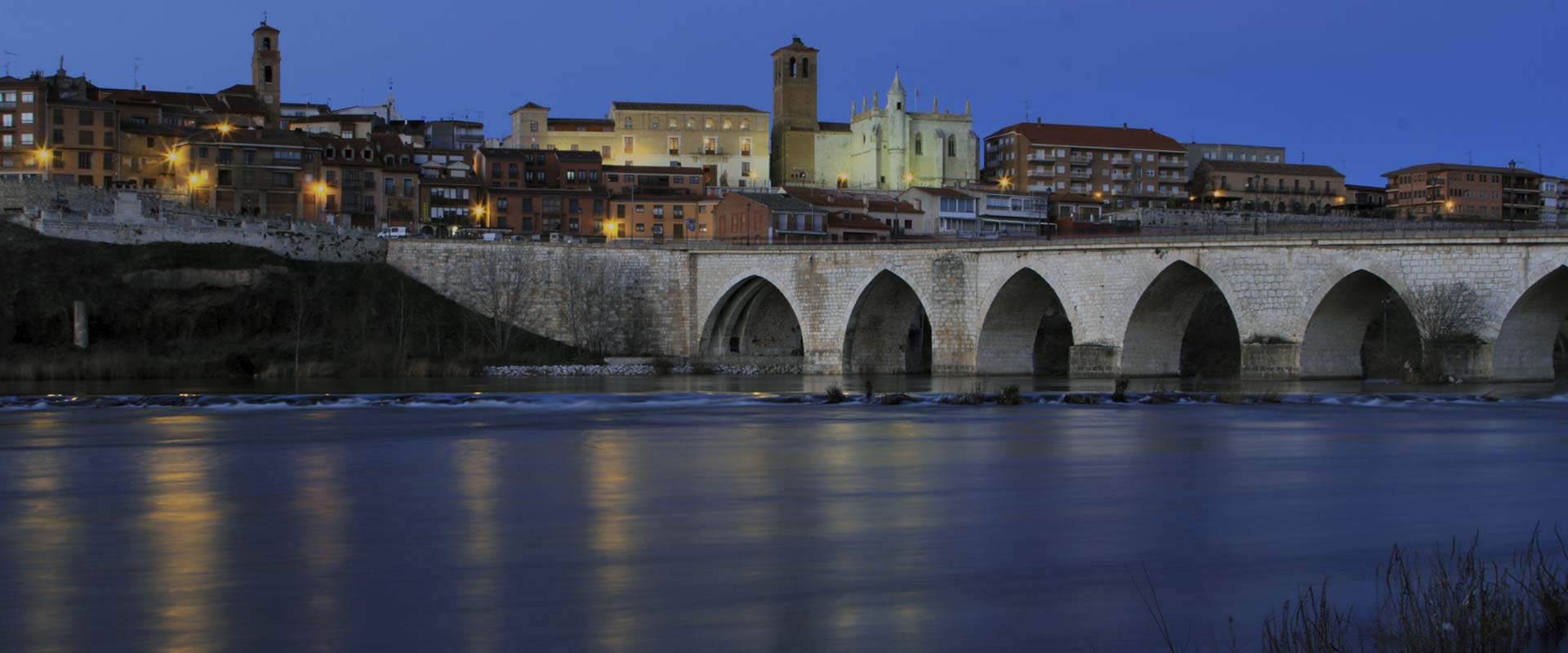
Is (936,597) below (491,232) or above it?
below

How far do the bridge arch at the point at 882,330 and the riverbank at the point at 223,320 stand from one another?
939 centimetres

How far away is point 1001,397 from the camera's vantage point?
32.5 meters

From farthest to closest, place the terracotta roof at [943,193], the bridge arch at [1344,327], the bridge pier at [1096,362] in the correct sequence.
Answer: the terracotta roof at [943,193] → the bridge pier at [1096,362] → the bridge arch at [1344,327]

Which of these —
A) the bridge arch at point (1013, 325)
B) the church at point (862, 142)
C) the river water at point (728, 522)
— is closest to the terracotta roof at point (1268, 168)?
the church at point (862, 142)

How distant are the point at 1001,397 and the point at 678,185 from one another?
148 feet

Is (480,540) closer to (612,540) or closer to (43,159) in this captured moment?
(612,540)

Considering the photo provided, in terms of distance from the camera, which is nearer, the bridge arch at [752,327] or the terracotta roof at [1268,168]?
the bridge arch at [752,327]

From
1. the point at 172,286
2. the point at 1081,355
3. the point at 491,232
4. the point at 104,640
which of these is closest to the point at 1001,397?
the point at 1081,355

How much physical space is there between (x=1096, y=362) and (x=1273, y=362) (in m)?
5.98

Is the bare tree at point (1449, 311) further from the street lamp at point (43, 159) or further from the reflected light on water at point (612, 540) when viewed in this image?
the street lamp at point (43, 159)

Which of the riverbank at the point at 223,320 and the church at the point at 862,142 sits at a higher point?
the church at the point at 862,142

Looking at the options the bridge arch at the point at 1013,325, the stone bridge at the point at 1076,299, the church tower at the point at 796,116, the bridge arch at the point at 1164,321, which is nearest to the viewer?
the stone bridge at the point at 1076,299

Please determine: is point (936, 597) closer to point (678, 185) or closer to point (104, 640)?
point (104, 640)

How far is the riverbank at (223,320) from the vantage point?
141 ft
